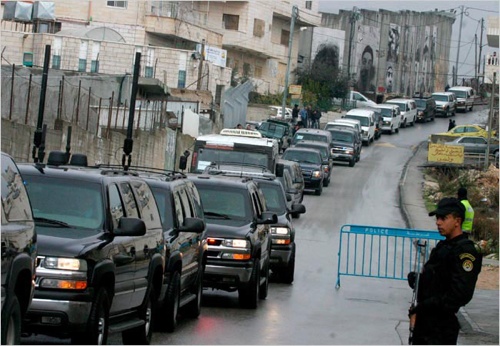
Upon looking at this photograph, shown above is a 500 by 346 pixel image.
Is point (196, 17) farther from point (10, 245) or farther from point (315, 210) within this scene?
point (10, 245)

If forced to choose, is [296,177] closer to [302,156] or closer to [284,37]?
[302,156]

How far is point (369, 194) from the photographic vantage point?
4756cm

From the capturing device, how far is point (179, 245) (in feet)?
48.7

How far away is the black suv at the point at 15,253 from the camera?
28.6 ft

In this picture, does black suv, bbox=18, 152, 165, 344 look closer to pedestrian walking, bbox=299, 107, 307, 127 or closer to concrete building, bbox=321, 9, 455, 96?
pedestrian walking, bbox=299, 107, 307, 127

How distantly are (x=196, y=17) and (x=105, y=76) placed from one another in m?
38.0

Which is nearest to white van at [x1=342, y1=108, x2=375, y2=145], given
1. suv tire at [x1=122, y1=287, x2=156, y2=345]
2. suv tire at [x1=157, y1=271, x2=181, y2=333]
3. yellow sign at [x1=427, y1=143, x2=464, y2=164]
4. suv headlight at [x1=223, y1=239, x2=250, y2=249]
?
yellow sign at [x1=427, y1=143, x2=464, y2=164]

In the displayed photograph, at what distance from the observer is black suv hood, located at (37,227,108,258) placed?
1070 cm

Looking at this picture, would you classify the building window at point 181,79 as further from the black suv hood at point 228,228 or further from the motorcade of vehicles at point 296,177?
the black suv hood at point 228,228

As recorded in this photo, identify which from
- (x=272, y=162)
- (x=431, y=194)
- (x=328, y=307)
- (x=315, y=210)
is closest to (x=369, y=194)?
(x=431, y=194)

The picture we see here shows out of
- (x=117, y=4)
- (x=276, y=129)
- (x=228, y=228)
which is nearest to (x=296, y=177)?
(x=276, y=129)

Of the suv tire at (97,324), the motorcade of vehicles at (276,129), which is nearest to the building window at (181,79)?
the motorcade of vehicles at (276,129)

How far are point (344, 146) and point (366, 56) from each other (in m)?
51.5

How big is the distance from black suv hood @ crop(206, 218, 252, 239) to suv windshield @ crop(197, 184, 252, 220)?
22 cm
